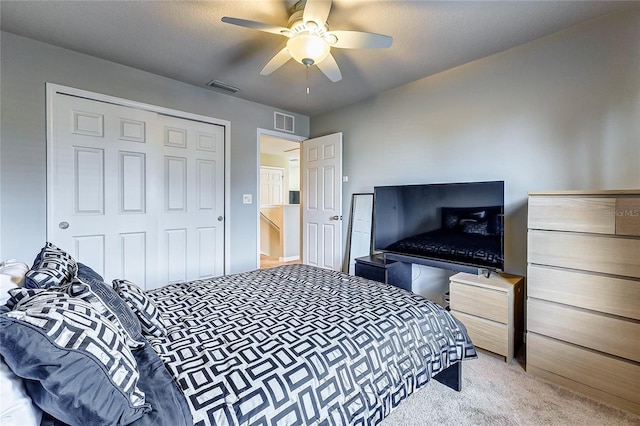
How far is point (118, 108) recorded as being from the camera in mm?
2826

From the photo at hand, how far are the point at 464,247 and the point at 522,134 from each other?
3.54 feet

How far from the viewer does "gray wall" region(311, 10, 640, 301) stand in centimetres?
199

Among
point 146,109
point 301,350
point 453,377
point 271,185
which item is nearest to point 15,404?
point 301,350

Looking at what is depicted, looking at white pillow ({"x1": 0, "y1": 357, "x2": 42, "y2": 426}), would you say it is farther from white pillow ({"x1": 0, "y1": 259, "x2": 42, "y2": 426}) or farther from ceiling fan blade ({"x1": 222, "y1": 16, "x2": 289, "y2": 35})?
ceiling fan blade ({"x1": 222, "y1": 16, "x2": 289, "y2": 35})

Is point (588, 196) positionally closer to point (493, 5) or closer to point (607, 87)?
point (607, 87)

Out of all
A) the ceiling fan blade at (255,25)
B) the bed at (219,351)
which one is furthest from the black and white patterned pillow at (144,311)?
the ceiling fan blade at (255,25)

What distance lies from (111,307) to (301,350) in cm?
75

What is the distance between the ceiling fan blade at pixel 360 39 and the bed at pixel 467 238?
1.53m

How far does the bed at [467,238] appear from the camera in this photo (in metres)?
2.32

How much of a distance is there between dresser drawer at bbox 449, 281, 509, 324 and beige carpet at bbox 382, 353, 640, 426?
0.42 m

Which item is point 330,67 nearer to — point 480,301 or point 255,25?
point 255,25

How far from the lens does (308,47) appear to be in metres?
1.87

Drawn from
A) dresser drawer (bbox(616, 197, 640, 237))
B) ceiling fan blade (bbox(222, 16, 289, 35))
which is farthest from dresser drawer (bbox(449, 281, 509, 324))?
ceiling fan blade (bbox(222, 16, 289, 35))

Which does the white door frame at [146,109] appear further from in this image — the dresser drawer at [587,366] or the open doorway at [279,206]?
the dresser drawer at [587,366]
